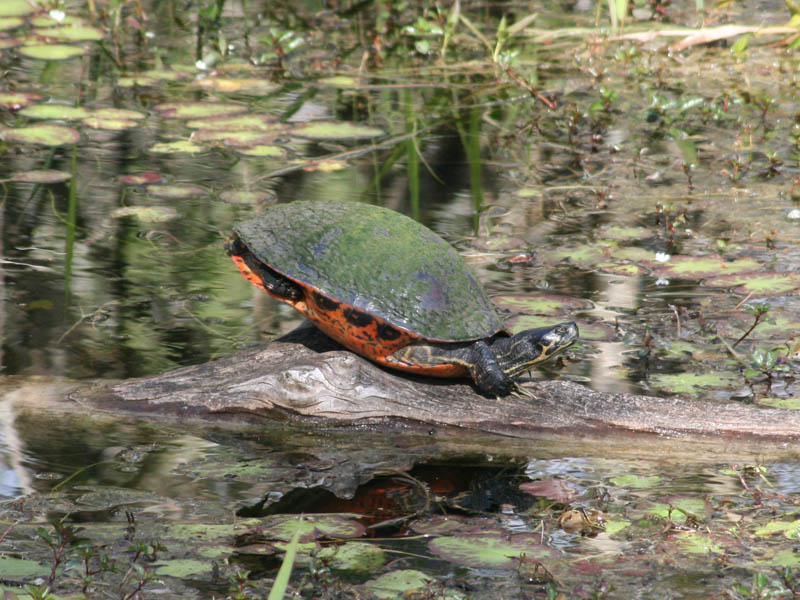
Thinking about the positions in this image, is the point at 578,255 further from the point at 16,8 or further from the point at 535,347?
the point at 16,8

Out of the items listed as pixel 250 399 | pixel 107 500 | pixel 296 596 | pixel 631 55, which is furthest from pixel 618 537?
pixel 631 55

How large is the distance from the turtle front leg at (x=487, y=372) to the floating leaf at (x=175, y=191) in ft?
9.45

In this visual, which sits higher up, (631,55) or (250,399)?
(631,55)

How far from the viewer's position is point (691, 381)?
3.71 metres

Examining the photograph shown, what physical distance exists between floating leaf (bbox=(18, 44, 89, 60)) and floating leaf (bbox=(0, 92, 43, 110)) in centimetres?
104

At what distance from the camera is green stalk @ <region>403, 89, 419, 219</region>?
5.69m

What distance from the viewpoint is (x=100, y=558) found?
2.48 m

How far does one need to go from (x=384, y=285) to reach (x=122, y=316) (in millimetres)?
1474

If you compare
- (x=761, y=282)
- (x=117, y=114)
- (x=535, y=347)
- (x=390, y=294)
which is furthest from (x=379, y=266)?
(x=117, y=114)

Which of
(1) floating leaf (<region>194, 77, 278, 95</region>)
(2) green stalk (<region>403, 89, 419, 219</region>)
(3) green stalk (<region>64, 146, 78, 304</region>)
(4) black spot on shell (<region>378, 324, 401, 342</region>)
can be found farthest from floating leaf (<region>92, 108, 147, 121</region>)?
(4) black spot on shell (<region>378, 324, 401, 342</region>)

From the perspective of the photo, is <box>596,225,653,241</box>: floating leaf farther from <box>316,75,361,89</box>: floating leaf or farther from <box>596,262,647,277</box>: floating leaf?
<box>316,75,361,89</box>: floating leaf

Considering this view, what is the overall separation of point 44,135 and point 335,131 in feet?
5.83

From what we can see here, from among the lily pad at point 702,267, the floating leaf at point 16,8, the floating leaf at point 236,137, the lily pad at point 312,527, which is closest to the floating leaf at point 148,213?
the floating leaf at point 236,137

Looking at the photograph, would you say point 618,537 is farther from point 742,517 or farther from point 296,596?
point 296,596
